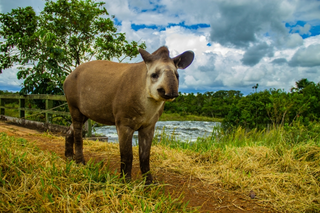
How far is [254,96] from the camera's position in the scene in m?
13.9

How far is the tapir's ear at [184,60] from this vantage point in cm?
274

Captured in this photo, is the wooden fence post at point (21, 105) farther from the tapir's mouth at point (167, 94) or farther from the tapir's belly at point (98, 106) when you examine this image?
the tapir's mouth at point (167, 94)

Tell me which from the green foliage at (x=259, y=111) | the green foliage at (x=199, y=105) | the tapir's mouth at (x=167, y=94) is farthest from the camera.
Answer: the green foliage at (x=199, y=105)

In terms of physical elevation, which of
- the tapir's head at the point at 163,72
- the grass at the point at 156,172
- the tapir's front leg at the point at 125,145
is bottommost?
the grass at the point at 156,172

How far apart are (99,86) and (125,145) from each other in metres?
0.91

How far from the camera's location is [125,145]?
2.82 metres

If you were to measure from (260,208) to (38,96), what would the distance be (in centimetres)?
857

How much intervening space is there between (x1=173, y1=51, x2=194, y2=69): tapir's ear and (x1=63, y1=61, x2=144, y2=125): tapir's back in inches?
19.3

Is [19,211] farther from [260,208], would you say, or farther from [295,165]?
[295,165]

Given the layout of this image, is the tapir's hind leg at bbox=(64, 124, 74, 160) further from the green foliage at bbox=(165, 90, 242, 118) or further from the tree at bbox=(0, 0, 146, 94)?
the green foliage at bbox=(165, 90, 242, 118)

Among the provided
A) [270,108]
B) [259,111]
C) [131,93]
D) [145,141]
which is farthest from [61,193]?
[259,111]

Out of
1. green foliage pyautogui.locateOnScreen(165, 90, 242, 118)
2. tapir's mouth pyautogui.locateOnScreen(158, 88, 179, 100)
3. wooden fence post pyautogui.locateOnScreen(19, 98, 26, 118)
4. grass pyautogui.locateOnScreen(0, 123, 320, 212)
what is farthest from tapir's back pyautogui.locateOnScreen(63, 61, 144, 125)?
green foliage pyautogui.locateOnScreen(165, 90, 242, 118)

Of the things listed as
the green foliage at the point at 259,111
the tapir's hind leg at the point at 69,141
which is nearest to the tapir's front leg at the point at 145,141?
the tapir's hind leg at the point at 69,141

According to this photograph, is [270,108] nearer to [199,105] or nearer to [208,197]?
[208,197]
